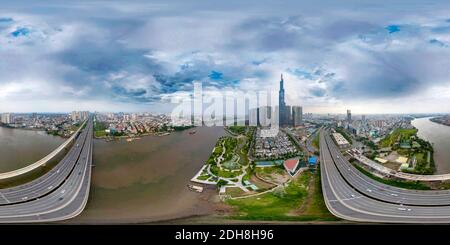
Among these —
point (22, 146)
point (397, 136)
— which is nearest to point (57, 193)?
point (22, 146)

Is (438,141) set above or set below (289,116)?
below

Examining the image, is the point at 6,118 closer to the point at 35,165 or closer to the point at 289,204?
the point at 35,165

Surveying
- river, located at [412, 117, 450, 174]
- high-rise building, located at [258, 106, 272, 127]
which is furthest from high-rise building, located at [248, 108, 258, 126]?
river, located at [412, 117, 450, 174]

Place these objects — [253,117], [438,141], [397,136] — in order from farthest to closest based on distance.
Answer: [253,117] → [397,136] → [438,141]

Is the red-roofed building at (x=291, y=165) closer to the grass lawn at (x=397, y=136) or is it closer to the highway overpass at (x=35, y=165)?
the grass lawn at (x=397, y=136)

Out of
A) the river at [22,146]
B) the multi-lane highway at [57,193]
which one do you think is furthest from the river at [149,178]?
the river at [22,146]
